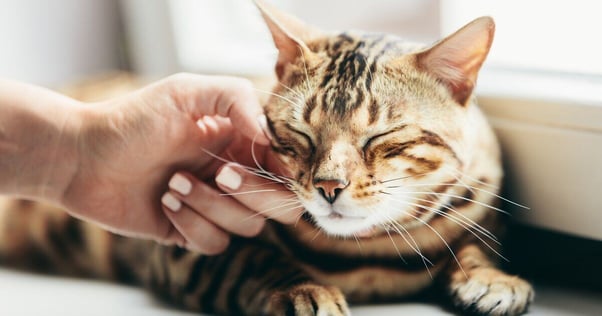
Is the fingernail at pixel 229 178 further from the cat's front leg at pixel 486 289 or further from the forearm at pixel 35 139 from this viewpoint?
the cat's front leg at pixel 486 289

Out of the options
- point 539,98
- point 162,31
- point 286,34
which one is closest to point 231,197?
point 286,34

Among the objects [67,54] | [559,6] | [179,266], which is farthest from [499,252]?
[67,54]

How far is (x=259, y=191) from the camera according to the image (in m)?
0.90

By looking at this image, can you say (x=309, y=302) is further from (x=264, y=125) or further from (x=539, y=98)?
(x=539, y=98)

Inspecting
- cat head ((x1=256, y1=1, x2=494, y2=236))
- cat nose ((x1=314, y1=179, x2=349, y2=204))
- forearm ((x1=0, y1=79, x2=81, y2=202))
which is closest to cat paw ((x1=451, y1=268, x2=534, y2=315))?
cat head ((x1=256, y1=1, x2=494, y2=236))

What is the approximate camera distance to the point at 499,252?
3.32 ft

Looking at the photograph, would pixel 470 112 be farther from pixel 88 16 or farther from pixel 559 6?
pixel 88 16

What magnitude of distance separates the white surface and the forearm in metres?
0.19

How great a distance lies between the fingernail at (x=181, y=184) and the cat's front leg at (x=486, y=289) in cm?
39

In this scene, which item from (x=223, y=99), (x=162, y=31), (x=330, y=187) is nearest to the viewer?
(x=330, y=187)

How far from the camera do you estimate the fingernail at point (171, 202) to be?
0.97 meters

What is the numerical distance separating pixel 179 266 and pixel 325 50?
1.38ft

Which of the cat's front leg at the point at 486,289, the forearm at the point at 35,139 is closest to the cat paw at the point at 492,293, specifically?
the cat's front leg at the point at 486,289

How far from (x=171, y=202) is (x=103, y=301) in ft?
0.72
